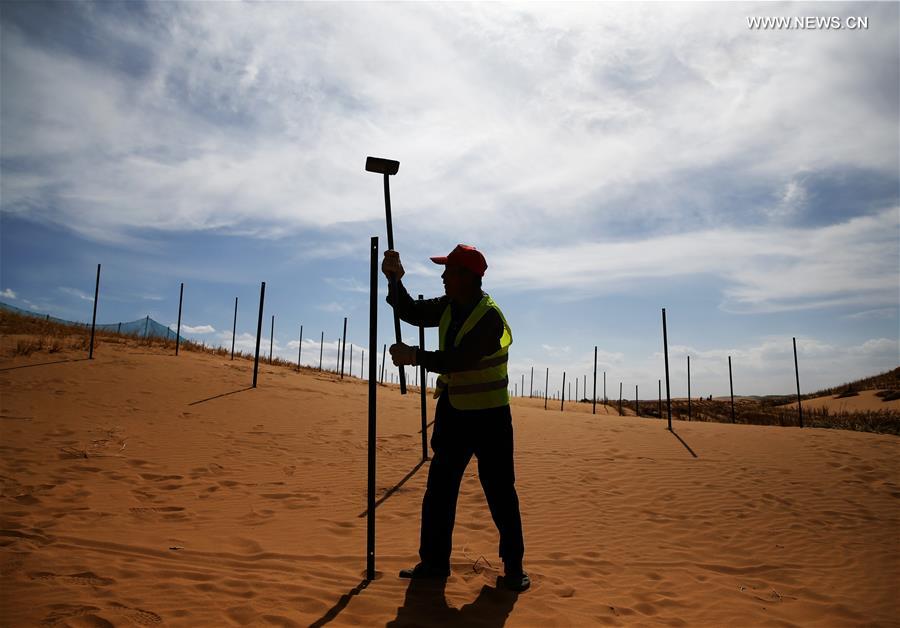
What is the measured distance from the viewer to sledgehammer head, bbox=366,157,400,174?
14.7 ft

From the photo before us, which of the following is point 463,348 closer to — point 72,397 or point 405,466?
point 405,466

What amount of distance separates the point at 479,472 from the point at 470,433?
0.29 metres

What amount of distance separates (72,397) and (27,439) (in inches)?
127

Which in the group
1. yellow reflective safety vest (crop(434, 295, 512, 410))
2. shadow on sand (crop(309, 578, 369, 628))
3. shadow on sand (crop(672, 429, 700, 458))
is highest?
yellow reflective safety vest (crop(434, 295, 512, 410))

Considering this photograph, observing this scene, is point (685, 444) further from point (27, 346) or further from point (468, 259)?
point (27, 346)

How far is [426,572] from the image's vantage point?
386 centimetres

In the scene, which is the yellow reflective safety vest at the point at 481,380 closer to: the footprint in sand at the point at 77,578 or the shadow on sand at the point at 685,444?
the footprint in sand at the point at 77,578

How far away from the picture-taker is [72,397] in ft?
36.6

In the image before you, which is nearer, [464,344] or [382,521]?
[464,344]

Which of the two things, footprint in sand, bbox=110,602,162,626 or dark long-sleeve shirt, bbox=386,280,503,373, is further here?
dark long-sleeve shirt, bbox=386,280,503,373

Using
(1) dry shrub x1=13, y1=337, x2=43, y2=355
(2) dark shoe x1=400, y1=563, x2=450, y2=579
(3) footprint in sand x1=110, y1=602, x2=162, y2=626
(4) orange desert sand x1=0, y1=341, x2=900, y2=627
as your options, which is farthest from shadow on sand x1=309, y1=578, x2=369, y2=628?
(1) dry shrub x1=13, y1=337, x2=43, y2=355

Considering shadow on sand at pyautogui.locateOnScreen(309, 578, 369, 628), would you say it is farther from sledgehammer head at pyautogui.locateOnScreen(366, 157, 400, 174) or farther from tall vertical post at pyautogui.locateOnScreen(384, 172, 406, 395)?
sledgehammer head at pyautogui.locateOnScreen(366, 157, 400, 174)

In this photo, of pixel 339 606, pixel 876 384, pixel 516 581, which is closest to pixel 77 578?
pixel 339 606

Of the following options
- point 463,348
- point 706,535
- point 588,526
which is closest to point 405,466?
point 588,526
